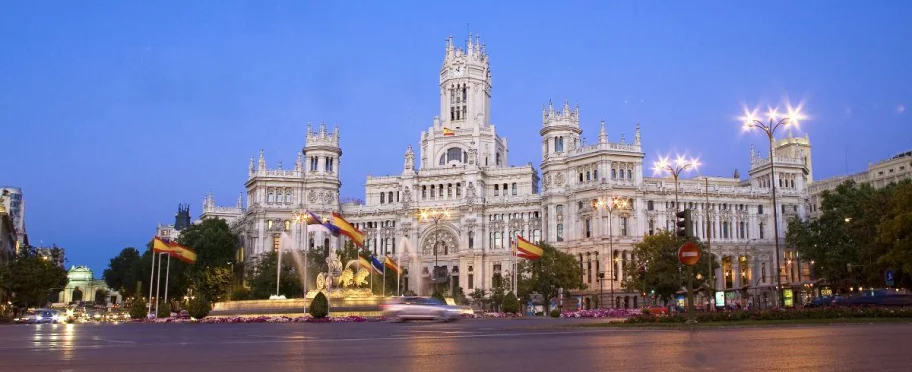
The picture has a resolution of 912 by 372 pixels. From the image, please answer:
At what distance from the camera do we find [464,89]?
5340 inches

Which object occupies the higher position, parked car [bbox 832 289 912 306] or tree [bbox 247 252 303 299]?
tree [bbox 247 252 303 299]

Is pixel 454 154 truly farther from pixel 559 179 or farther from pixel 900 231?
pixel 900 231

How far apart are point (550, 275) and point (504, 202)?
29.6m

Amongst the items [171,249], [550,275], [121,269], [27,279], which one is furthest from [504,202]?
[121,269]

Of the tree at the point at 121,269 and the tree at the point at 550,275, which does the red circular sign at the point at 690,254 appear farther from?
the tree at the point at 121,269

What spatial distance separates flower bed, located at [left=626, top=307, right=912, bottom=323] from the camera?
36.5 m

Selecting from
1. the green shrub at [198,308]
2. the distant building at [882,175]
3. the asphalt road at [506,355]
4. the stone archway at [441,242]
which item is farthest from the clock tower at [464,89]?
the asphalt road at [506,355]

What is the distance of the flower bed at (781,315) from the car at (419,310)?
1674cm

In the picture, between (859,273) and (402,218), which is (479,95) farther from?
(859,273)

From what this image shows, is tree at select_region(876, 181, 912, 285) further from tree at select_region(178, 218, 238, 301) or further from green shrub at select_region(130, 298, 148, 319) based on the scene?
tree at select_region(178, 218, 238, 301)

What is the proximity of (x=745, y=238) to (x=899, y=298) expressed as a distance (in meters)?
67.7

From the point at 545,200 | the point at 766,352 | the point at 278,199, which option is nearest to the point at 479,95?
the point at 545,200

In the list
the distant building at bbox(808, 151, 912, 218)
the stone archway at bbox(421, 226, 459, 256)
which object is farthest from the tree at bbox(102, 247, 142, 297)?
the distant building at bbox(808, 151, 912, 218)

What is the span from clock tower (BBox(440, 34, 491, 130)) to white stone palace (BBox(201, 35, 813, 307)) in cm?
20
